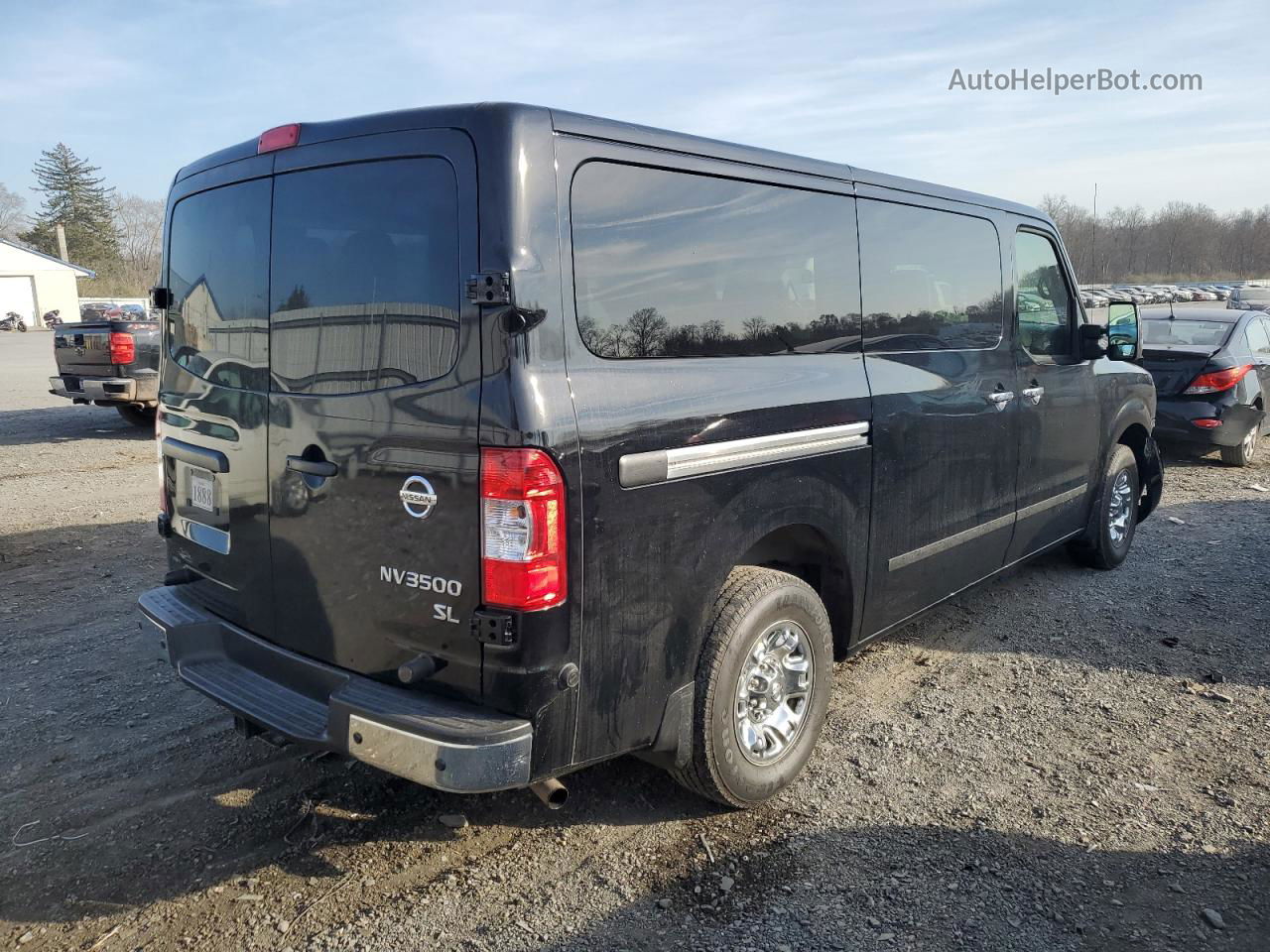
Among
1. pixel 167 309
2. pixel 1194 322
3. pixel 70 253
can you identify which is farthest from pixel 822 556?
pixel 70 253

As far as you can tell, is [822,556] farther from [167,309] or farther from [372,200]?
[167,309]

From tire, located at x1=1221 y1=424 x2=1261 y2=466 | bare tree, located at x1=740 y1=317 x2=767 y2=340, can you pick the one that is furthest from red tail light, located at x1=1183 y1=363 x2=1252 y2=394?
bare tree, located at x1=740 y1=317 x2=767 y2=340

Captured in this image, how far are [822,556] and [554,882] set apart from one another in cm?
157

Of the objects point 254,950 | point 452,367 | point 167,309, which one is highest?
point 167,309

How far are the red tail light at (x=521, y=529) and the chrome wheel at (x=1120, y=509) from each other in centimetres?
481

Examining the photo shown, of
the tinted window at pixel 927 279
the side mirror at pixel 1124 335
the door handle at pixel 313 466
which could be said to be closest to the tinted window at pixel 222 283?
the door handle at pixel 313 466

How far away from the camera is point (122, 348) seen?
11477 millimetres

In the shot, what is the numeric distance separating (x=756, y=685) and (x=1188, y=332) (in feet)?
30.4

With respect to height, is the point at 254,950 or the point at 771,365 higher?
the point at 771,365

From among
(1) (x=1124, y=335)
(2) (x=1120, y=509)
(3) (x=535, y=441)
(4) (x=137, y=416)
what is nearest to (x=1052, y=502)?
(1) (x=1124, y=335)

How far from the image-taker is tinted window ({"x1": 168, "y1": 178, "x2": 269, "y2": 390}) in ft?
10.1

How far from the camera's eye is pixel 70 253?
7350 centimetres

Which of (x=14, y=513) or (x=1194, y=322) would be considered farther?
(x=1194, y=322)

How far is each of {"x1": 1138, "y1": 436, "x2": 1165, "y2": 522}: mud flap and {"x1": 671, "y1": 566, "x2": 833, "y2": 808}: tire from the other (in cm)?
412
